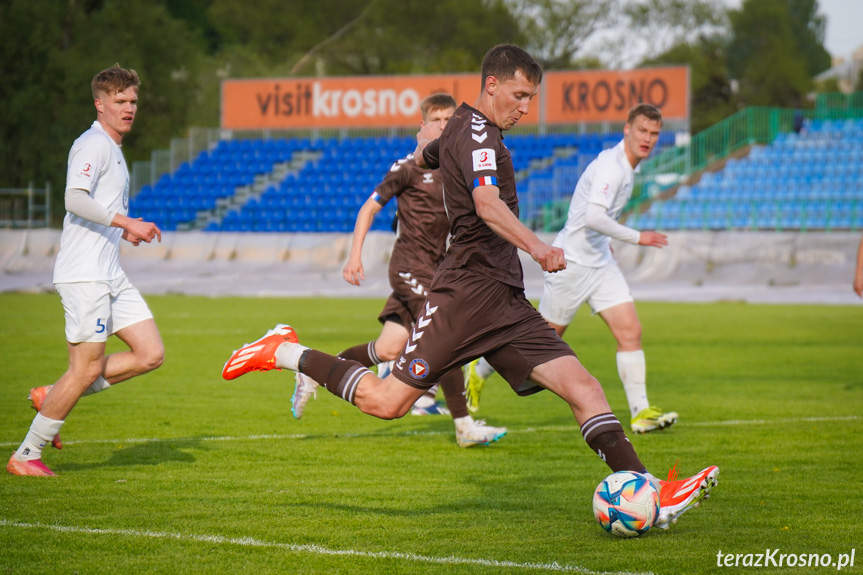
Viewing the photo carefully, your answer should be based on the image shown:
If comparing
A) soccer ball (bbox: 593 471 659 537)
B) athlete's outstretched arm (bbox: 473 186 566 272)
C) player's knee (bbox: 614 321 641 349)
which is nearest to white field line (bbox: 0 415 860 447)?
player's knee (bbox: 614 321 641 349)

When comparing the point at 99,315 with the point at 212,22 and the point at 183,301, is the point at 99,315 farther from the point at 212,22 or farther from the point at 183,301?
the point at 212,22

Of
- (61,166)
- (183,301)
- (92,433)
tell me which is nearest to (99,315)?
(92,433)

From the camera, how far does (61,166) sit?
4597 centimetres

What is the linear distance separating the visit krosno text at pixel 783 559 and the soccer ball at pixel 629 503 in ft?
1.16

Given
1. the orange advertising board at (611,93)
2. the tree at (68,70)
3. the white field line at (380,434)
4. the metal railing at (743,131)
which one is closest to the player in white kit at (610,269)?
the white field line at (380,434)

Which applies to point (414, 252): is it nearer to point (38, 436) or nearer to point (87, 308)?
point (87, 308)

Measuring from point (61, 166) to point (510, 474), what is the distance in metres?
43.1

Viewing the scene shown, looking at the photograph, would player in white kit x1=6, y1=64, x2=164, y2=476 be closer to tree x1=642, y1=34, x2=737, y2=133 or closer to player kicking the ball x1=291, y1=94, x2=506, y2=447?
player kicking the ball x1=291, y1=94, x2=506, y2=447

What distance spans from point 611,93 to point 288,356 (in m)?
30.7

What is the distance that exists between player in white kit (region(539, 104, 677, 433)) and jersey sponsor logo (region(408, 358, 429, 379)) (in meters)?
3.26

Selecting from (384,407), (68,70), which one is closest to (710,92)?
(68,70)

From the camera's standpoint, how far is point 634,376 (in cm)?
817

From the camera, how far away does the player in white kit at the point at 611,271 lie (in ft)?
26.5

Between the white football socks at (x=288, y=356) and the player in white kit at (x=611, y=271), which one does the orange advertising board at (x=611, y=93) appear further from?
the white football socks at (x=288, y=356)
